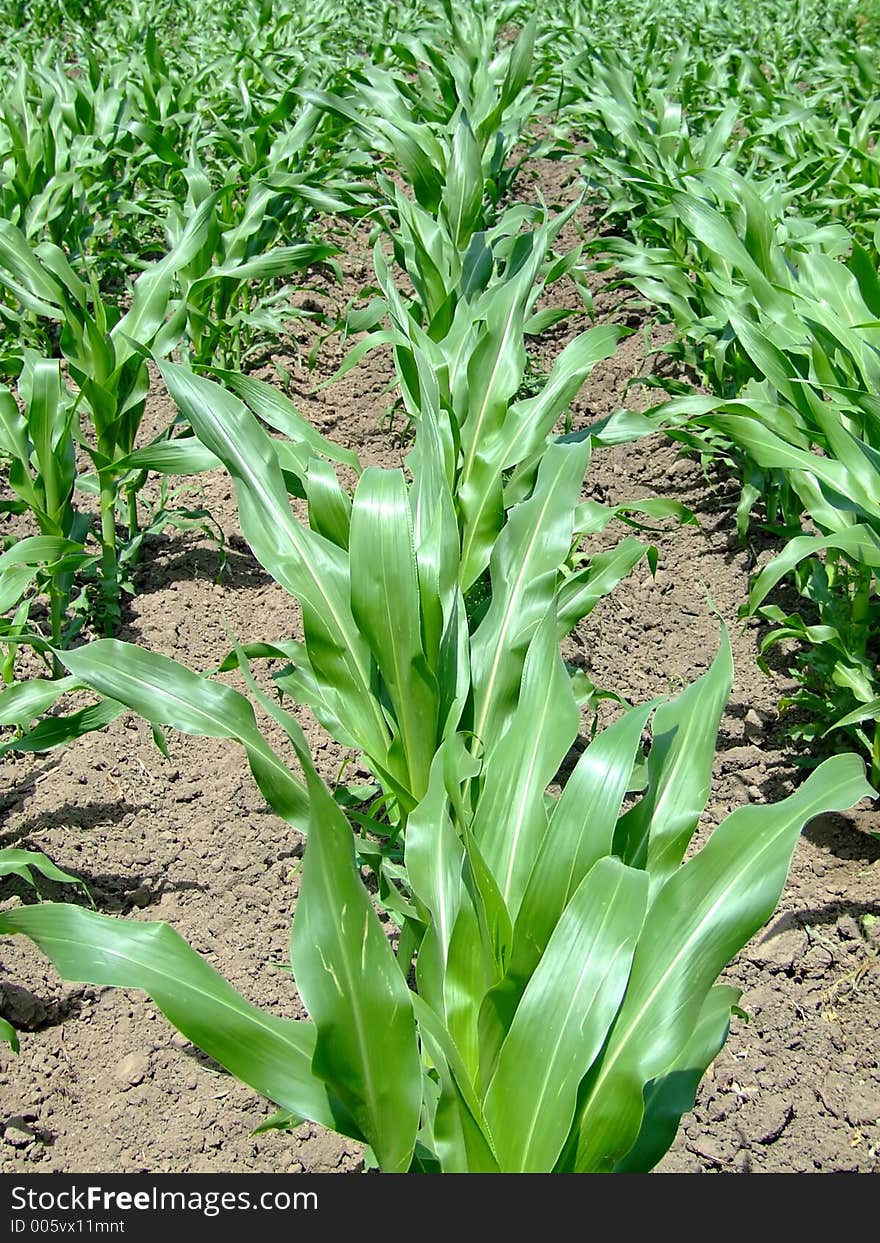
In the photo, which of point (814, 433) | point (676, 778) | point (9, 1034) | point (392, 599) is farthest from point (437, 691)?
point (814, 433)

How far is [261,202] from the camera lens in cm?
343

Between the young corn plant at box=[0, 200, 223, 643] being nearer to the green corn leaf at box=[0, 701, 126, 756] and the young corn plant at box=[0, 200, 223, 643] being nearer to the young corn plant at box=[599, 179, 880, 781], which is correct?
the green corn leaf at box=[0, 701, 126, 756]

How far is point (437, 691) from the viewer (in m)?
1.69

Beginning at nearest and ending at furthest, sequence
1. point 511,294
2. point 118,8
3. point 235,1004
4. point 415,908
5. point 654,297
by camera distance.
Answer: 1. point 235,1004
2. point 415,908
3. point 511,294
4. point 654,297
5. point 118,8

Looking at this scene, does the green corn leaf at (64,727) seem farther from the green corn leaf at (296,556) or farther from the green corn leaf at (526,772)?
the green corn leaf at (526,772)

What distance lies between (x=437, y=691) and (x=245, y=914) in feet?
1.75

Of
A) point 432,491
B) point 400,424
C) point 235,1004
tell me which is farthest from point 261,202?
point 235,1004

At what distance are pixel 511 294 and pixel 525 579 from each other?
811 millimetres

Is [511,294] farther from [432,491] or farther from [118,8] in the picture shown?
[118,8]

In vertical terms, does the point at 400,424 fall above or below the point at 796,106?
below

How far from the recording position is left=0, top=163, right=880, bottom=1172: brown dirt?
5.31 ft

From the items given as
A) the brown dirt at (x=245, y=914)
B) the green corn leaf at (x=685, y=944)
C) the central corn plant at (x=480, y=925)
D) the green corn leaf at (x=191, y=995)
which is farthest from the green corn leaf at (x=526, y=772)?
the brown dirt at (x=245, y=914)

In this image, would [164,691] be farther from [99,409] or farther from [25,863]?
[99,409]

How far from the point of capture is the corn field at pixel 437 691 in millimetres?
1246
